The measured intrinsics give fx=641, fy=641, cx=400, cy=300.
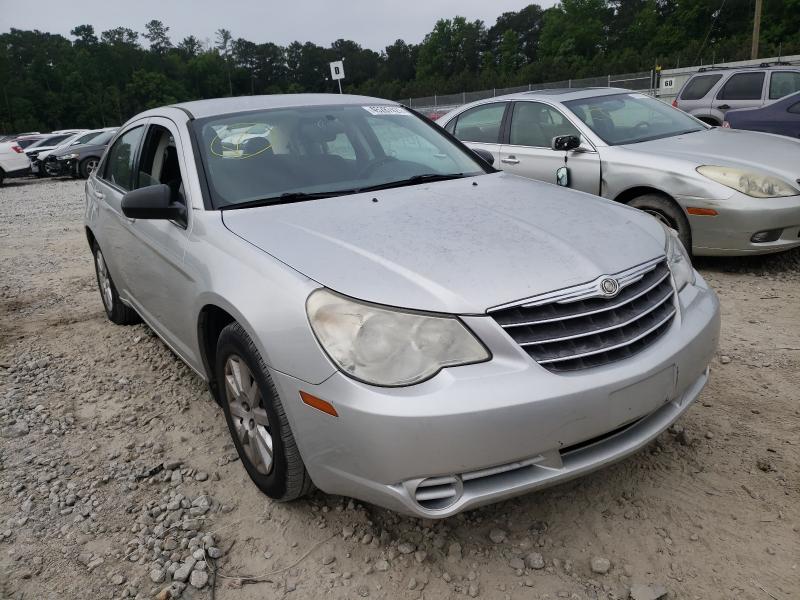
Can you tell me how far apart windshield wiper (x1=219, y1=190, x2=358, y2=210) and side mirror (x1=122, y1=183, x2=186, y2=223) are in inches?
10.3

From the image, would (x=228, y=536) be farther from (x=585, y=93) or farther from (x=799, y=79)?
(x=799, y=79)

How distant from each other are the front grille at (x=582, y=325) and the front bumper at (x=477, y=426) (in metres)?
0.04

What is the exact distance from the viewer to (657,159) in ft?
17.0

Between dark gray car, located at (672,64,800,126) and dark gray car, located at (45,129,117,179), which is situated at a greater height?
dark gray car, located at (672,64,800,126)

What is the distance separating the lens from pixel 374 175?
10.5 feet

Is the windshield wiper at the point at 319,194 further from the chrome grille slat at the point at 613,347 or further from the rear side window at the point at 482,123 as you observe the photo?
the rear side window at the point at 482,123

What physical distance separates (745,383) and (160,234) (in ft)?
9.93

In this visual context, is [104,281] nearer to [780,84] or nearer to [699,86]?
[699,86]

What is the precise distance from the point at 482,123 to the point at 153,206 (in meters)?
4.65

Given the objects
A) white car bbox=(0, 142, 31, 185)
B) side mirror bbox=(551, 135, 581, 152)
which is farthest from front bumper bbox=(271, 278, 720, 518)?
white car bbox=(0, 142, 31, 185)

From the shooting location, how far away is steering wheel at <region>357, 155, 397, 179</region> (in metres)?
3.19

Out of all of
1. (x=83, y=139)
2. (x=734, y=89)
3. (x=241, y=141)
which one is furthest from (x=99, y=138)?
(x=241, y=141)

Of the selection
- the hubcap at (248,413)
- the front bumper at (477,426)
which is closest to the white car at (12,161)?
the hubcap at (248,413)

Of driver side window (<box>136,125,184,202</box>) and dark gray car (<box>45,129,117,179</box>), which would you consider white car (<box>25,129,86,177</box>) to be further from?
driver side window (<box>136,125,184,202</box>)
